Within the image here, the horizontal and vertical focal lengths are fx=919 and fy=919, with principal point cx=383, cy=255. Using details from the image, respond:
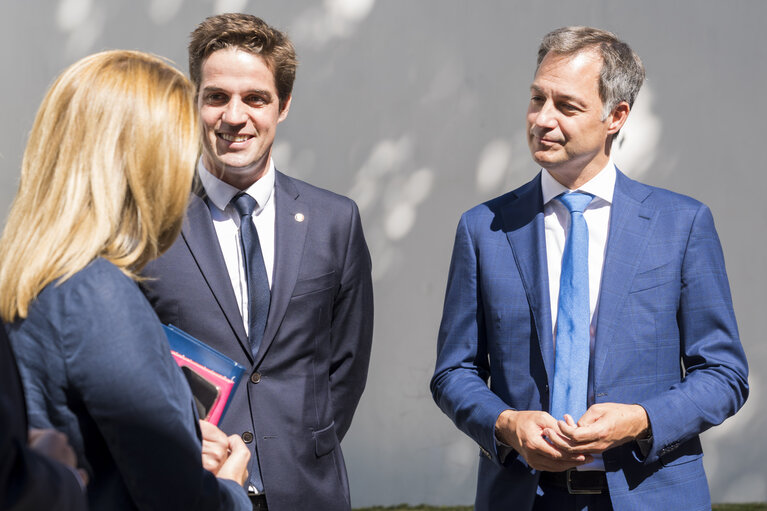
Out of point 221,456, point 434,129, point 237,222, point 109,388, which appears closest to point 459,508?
point 434,129

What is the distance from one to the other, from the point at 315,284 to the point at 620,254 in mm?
931

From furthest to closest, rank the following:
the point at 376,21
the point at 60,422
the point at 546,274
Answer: the point at 376,21 < the point at 546,274 < the point at 60,422

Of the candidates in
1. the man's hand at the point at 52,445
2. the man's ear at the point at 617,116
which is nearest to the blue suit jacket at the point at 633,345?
the man's ear at the point at 617,116

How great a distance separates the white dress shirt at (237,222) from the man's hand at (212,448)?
849mm

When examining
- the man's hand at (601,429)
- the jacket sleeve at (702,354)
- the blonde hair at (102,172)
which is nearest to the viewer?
the blonde hair at (102,172)

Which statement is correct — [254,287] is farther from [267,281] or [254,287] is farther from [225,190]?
[225,190]

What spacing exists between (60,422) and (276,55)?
1.78m

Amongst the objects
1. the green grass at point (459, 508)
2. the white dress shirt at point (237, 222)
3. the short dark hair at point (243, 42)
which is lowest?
the green grass at point (459, 508)

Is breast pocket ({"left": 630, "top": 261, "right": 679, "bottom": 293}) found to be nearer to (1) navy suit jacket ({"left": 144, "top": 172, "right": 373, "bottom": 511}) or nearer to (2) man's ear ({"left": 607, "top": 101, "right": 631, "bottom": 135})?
(2) man's ear ({"left": 607, "top": 101, "right": 631, "bottom": 135})

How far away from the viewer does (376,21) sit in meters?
4.84

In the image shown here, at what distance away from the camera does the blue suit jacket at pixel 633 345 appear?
8.27ft

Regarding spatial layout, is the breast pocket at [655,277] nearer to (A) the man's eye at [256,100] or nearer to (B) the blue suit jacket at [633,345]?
(B) the blue suit jacket at [633,345]

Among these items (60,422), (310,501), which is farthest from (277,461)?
(60,422)

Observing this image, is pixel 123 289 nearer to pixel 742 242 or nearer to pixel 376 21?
pixel 376 21
